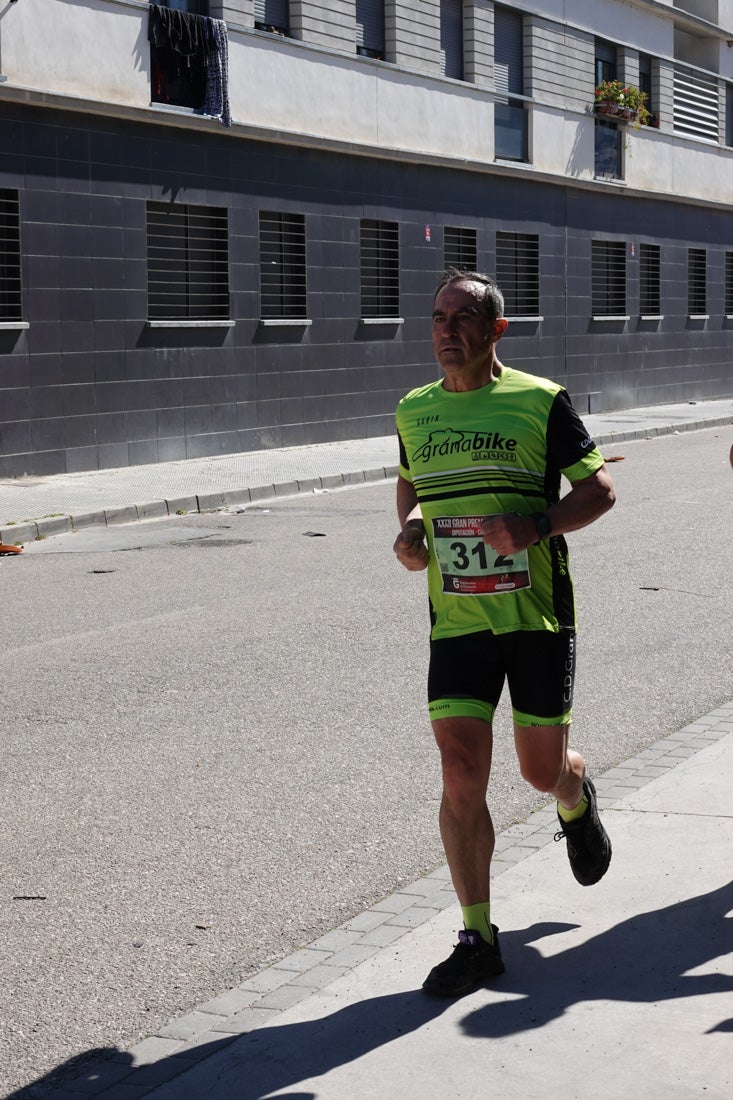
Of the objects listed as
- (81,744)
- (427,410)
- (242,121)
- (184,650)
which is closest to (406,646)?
(184,650)

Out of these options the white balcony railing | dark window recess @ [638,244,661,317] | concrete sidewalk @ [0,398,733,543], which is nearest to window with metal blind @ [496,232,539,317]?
dark window recess @ [638,244,661,317]

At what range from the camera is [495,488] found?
4.25 metres

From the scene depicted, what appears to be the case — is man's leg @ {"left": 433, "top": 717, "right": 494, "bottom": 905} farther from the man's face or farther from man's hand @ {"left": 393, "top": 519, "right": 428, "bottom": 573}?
the man's face

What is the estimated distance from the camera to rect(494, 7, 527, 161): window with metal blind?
26.7 meters

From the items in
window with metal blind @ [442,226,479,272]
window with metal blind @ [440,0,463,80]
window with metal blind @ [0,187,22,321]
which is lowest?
window with metal blind @ [0,187,22,321]

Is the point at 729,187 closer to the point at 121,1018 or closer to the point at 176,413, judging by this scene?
the point at 176,413

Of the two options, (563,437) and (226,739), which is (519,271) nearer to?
(226,739)

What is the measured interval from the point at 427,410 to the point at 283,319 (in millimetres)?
17750

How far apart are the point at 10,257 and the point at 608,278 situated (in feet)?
52.4

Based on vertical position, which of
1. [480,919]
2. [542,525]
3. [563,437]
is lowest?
[480,919]

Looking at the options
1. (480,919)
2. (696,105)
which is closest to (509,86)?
(696,105)

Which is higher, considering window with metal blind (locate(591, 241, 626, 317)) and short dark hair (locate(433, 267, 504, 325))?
window with metal blind (locate(591, 241, 626, 317))

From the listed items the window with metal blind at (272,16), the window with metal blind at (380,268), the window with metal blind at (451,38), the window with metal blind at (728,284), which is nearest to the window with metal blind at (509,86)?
the window with metal blind at (451,38)

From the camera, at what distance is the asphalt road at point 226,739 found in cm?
446
